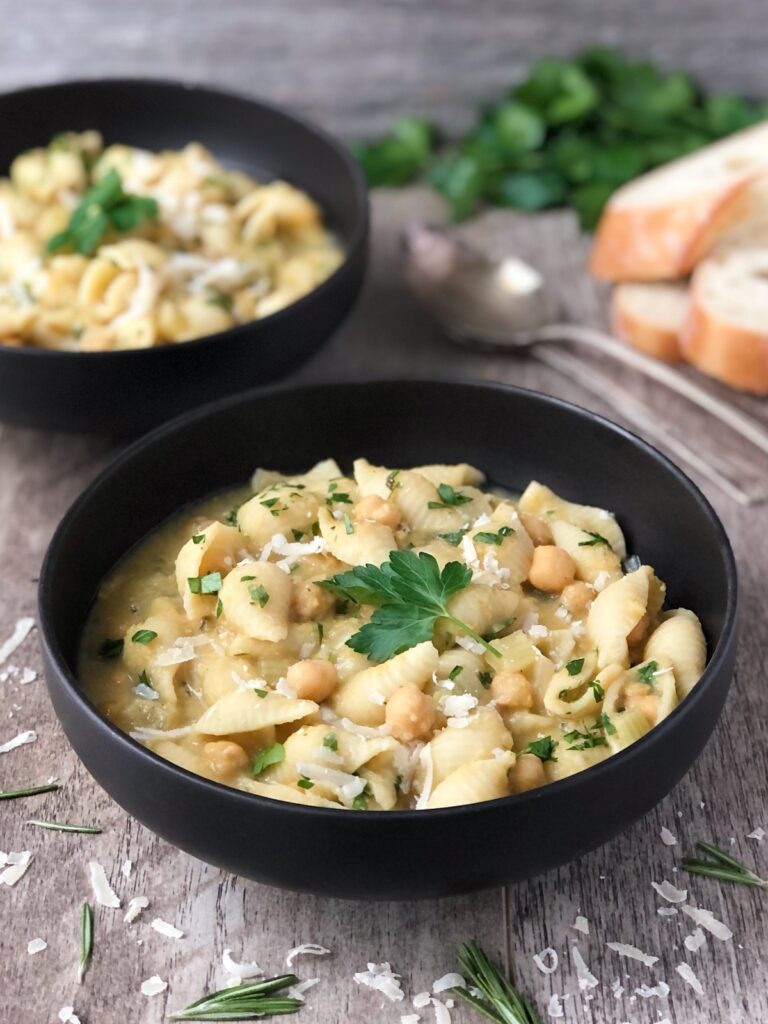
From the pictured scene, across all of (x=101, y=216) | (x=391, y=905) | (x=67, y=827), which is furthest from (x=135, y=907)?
(x=101, y=216)

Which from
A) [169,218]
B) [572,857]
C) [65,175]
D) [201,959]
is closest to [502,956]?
[572,857]

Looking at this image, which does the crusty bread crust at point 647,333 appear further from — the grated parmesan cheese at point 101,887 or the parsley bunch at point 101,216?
the grated parmesan cheese at point 101,887

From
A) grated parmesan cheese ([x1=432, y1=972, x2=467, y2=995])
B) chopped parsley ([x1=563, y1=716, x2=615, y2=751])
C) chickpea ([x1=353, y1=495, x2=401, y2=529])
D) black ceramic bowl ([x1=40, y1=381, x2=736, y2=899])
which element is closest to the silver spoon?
black ceramic bowl ([x1=40, y1=381, x2=736, y2=899])

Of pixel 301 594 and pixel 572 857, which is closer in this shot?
pixel 572 857

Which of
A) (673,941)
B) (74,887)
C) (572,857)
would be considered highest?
(572,857)

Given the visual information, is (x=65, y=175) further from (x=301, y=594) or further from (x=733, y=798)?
(x=733, y=798)

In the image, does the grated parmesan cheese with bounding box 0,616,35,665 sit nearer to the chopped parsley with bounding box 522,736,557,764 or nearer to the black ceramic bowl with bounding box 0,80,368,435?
the black ceramic bowl with bounding box 0,80,368,435

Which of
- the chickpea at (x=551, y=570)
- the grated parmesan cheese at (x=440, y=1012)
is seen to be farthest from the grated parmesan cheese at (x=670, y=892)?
the chickpea at (x=551, y=570)
